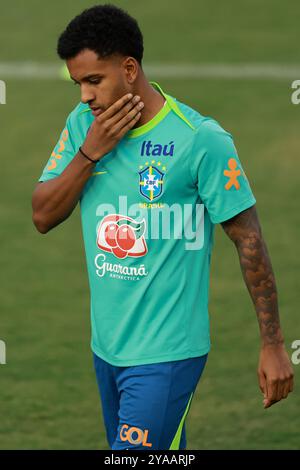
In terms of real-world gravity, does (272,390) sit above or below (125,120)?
below

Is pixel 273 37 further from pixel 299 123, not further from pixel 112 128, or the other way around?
pixel 112 128

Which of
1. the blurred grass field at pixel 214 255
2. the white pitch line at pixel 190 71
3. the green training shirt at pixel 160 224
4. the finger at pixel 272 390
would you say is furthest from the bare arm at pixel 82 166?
the white pitch line at pixel 190 71

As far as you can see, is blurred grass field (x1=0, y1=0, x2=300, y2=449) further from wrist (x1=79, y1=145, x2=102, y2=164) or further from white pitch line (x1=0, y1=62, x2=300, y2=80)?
wrist (x1=79, y1=145, x2=102, y2=164)

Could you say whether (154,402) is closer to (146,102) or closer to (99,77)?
(146,102)

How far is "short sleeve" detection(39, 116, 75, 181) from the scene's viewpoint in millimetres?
5805

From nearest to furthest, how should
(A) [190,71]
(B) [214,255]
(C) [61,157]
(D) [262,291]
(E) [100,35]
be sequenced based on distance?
(E) [100,35]
(D) [262,291]
(C) [61,157]
(B) [214,255]
(A) [190,71]

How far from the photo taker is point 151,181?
18.3 ft

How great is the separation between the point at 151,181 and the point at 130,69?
500 millimetres

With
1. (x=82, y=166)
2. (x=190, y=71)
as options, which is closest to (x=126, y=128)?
(x=82, y=166)

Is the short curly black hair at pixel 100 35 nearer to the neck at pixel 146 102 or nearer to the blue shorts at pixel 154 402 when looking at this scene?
the neck at pixel 146 102

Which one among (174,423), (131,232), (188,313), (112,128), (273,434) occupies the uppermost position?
(112,128)
